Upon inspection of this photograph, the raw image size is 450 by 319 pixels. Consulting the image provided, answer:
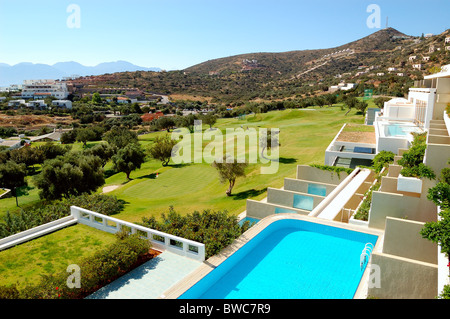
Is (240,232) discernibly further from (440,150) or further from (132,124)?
(132,124)

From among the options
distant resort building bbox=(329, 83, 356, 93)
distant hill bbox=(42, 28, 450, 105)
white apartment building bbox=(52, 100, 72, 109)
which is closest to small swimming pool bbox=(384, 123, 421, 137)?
distant hill bbox=(42, 28, 450, 105)

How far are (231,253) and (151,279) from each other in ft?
9.66

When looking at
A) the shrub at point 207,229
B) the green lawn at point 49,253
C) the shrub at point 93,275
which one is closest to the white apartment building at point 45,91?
the green lawn at point 49,253

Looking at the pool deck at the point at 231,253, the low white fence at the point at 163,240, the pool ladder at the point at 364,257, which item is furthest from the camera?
the pool ladder at the point at 364,257

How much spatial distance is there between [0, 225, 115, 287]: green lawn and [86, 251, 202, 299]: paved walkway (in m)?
2.57

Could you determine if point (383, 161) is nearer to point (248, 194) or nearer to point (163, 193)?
point (248, 194)

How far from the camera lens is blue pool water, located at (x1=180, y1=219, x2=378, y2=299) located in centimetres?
1032

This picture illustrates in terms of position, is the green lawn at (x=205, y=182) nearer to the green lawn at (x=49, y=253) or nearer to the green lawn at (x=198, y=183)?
the green lawn at (x=198, y=183)

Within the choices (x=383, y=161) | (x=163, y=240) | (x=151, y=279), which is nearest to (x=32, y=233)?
(x=163, y=240)

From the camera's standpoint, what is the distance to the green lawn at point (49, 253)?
11078mm

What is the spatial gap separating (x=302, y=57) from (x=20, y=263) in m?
175

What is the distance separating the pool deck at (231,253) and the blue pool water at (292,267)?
0.16 meters

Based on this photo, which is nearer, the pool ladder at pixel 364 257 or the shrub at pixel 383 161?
the pool ladder at pixel 364 257
